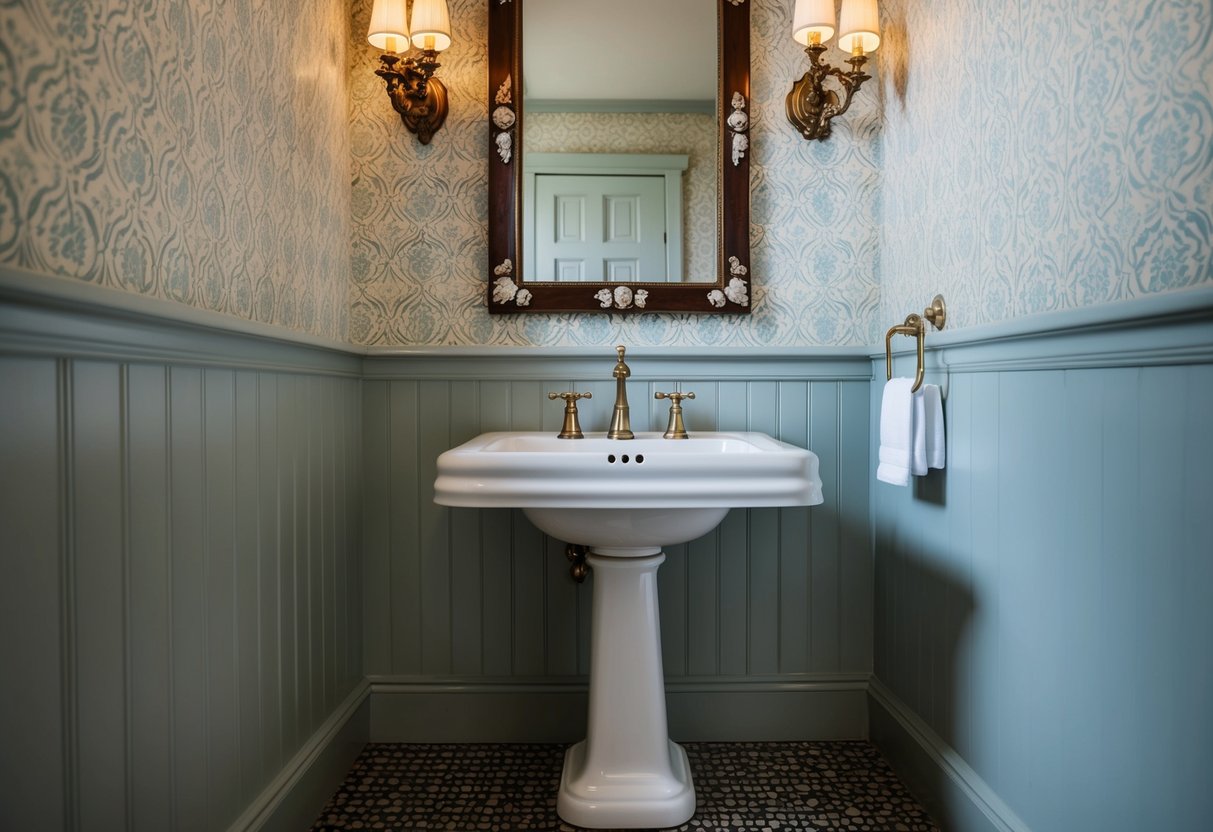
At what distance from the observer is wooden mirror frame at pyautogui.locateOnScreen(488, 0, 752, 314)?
1.83 metres

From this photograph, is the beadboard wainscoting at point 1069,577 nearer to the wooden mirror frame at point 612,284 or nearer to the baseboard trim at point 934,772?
the baseboard trim at point 934,772

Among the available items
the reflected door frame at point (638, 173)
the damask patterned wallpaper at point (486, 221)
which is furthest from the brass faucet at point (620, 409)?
the reflected door frame at point (638, 173)

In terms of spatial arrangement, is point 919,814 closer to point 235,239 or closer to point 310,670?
point 310,670

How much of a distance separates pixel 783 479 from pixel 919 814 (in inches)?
32.8

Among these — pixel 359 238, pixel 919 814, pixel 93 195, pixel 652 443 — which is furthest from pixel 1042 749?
pixel 359 238

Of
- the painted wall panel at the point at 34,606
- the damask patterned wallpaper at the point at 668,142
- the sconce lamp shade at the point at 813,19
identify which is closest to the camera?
the painted wall panel at the point at 34,606

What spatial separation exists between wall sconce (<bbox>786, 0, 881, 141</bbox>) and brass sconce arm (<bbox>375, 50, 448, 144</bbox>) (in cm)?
83

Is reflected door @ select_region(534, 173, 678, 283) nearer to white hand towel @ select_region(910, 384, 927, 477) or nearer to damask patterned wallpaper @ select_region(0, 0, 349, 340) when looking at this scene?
damask patterned wallpaper @ select_region(0, 0, 349, 340)

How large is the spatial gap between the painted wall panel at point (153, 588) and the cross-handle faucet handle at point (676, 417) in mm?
763

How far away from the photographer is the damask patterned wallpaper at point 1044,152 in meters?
0.91

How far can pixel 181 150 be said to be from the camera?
1086mm

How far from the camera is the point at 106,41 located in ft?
2.98

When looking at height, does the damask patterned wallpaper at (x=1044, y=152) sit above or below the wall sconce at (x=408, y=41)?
below

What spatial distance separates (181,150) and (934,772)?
5.66 feet
